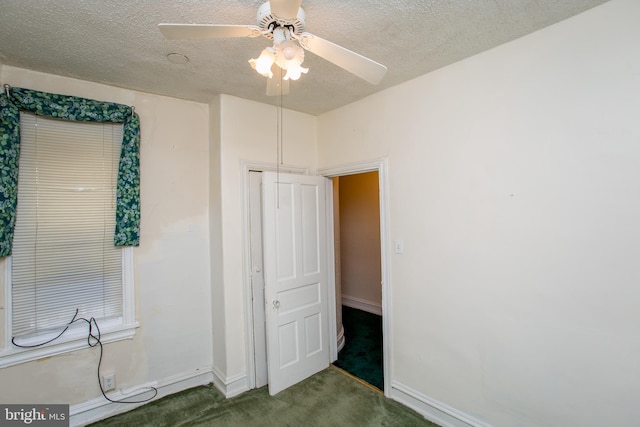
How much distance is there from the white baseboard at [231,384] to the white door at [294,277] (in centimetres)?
27

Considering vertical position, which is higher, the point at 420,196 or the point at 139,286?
the point at 420,196

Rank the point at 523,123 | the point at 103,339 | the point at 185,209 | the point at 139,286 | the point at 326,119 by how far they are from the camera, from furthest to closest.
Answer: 1. the point at 326,119
2. the point at 185,209
3. the point at 139,286
4. the point at 103,339
5. the point at 523,123

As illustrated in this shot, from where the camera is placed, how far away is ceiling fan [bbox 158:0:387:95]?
1.18 m

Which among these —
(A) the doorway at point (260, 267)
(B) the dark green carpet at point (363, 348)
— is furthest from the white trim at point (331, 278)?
(A) the doorway at point (260, 267)

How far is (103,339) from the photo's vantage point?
2291mm

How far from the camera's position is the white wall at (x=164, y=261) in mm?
2230

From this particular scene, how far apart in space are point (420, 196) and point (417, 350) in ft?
3.96

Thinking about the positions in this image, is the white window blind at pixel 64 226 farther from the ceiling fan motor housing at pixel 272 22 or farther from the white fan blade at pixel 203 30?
the ceiling fan motor housing at pixel 272 22

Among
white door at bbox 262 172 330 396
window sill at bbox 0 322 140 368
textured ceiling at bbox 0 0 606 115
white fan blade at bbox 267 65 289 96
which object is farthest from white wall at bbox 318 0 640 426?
window sill at bbox 0 322 140 368

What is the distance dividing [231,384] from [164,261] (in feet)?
3.99

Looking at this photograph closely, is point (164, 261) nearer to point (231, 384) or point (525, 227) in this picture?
point (231, 384)

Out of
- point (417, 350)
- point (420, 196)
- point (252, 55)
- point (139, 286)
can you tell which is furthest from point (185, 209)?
point (417, 350)

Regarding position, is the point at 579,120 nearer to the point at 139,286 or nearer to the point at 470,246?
the point at 470,246

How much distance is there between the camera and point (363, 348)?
11.2 ft
